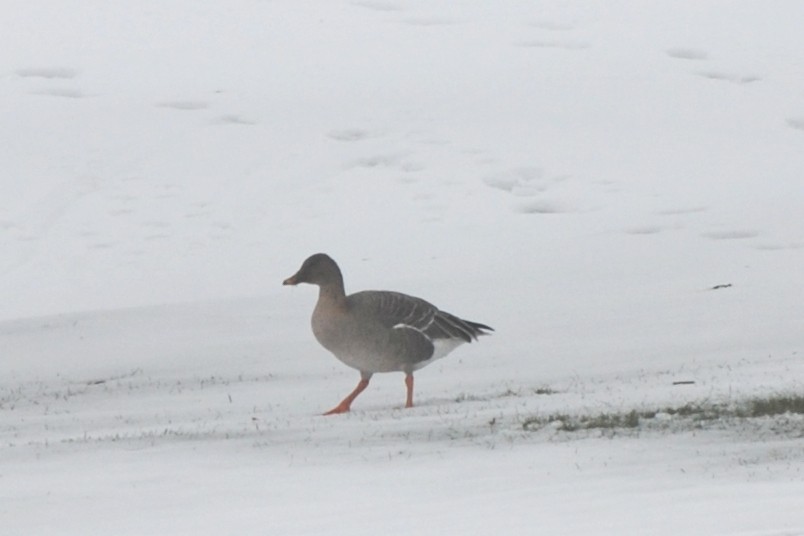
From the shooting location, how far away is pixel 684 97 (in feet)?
120

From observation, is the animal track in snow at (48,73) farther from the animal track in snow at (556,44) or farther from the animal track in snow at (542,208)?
the animal track in snow at (542,208)

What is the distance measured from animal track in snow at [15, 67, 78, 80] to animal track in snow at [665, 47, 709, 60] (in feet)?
47.1

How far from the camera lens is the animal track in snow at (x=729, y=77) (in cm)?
3738

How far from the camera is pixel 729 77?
37594 millimetres

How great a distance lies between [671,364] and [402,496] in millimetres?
8759

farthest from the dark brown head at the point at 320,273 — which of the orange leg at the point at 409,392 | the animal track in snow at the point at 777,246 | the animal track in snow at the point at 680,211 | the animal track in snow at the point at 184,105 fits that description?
the animal track in snow at the point at 184,105

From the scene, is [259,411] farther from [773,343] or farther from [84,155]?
[84,155]

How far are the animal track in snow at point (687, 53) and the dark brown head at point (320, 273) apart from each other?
25765mm

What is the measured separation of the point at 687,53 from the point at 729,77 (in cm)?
181

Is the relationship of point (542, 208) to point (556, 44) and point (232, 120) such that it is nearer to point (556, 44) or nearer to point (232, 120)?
point (232, 120)

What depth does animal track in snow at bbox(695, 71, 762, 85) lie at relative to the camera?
123 feet

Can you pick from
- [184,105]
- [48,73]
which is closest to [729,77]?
[184,105]

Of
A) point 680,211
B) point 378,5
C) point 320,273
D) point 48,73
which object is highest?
point 320,273

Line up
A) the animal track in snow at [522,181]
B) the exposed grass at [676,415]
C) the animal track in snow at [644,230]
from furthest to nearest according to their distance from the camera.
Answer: the animal track in snow at [522,181]
the animal track in snow at [644,230]
the exposed grass at [676,415]
